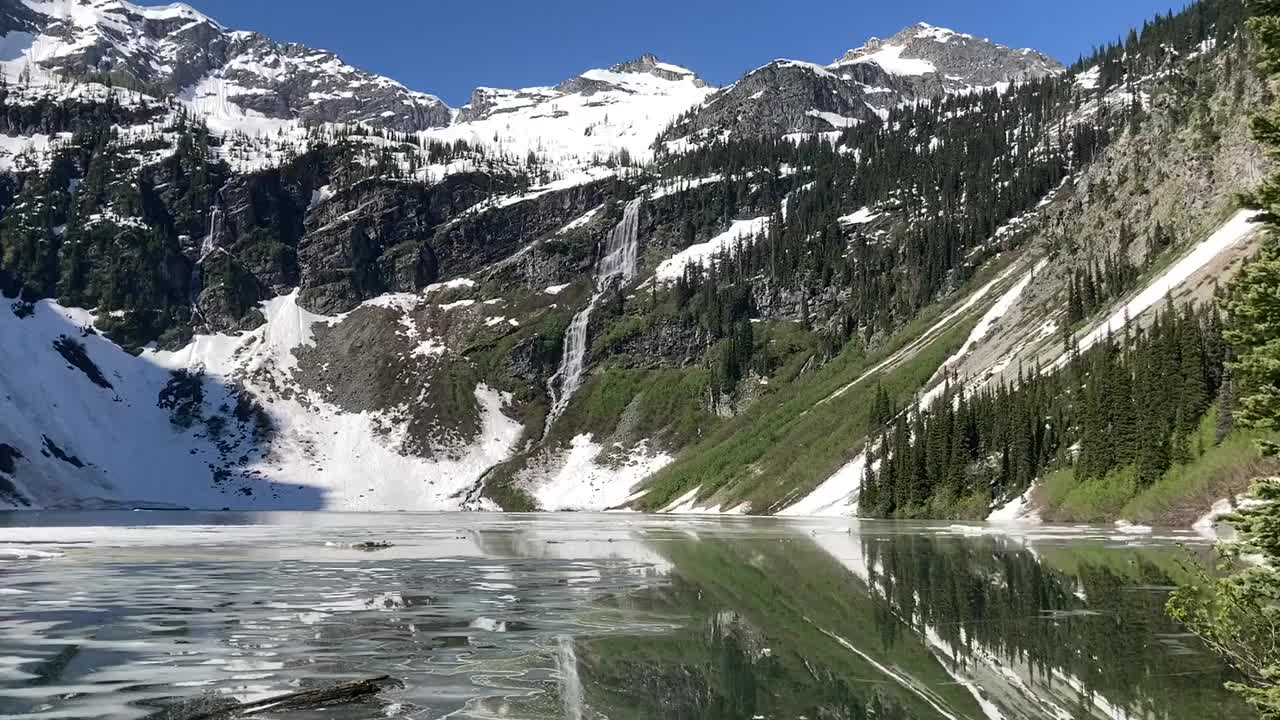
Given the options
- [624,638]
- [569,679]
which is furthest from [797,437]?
[569,679]

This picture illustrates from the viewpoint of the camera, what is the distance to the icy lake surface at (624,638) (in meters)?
19.6

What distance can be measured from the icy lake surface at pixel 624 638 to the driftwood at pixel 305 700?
1.26ft

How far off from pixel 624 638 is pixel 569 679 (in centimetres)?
529

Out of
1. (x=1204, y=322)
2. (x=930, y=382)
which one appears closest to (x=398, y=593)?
(x=1204, y=322)

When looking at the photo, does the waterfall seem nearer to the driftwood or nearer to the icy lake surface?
the icy lake surface

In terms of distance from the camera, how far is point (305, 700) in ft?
61.3

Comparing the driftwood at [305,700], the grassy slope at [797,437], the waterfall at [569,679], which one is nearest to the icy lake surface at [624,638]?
the waterfall at [569,679]

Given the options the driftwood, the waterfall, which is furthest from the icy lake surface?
the driftwood

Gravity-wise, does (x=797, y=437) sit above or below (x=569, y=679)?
below

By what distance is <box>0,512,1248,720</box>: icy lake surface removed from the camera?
19609 millimetres

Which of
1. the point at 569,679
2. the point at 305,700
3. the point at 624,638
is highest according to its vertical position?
the point at 305,700

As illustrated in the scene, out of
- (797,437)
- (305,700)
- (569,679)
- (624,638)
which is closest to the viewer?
(305,700)

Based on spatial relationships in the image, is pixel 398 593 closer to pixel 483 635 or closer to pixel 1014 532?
pixel 483 635

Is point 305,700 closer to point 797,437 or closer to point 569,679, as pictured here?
point 569,679
